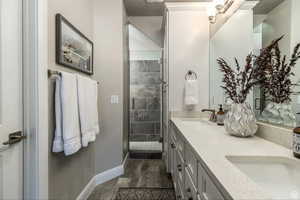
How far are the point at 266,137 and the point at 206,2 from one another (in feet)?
6.10

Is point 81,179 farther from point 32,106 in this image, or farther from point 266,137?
point 266,137

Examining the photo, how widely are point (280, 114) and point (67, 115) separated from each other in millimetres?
1407

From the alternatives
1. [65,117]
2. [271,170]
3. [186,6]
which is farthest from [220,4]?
[65,117]

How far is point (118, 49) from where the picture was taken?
2.34 m

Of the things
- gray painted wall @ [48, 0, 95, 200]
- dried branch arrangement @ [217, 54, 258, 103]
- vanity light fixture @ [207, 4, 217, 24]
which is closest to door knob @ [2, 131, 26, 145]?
gray painted wall @ [48, 0, 95, 200]

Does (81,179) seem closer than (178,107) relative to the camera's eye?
Yes

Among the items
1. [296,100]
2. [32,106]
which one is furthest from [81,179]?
[296,100]

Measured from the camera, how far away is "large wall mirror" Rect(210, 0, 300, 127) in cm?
94

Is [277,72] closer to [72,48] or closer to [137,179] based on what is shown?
[72,48]

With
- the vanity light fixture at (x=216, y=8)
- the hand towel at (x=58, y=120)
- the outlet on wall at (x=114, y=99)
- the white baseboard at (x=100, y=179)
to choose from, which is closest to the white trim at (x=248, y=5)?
the vanity light fixture at (x=216, y=8)

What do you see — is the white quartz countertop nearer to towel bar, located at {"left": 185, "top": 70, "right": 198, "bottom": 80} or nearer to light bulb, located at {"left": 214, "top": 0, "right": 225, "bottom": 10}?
towel bar, located at {"left": 185, "top": 70, "right": 198, "bottom": 80}

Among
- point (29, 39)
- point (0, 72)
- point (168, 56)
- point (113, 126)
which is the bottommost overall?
point (113, 126)

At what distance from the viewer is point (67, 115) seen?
53.2 inches

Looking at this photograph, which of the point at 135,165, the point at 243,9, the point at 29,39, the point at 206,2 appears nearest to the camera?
the point at 29,39
